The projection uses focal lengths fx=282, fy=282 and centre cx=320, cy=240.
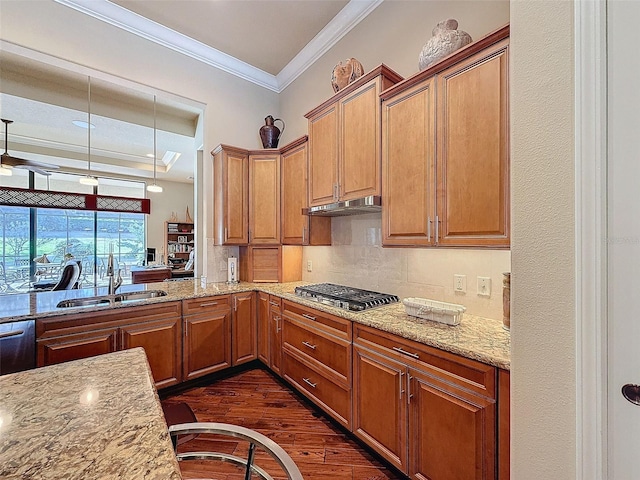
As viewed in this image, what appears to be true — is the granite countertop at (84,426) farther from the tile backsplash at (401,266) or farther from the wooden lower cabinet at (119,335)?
the tile backsplash at (401,266)

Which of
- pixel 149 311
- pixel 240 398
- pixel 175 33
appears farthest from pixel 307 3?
pixel 240 398

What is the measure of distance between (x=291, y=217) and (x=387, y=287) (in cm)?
121

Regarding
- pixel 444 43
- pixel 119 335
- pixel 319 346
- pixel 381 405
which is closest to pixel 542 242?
pixel 381 405

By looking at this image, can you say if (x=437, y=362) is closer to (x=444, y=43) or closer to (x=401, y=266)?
(x=401, y=266)

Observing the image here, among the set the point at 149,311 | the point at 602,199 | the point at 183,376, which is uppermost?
the point at 602,199

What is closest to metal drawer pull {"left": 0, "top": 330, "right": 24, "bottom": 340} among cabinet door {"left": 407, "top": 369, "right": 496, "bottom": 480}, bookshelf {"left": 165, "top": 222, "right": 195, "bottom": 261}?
cabinet door {"left": 407, "top": 369, "right": 496, "bottom": 480}

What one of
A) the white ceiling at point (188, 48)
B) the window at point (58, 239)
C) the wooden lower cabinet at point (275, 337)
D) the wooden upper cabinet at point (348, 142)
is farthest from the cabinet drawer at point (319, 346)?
the window at point (58, 239)

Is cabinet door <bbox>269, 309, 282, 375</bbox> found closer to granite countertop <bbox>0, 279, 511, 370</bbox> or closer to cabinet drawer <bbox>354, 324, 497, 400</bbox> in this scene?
granite countertop <bbox>0, 279, 511, 370</bbox>

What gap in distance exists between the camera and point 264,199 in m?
3.11

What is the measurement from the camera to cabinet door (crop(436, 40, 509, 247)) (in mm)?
1336

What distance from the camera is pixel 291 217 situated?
9.55ft

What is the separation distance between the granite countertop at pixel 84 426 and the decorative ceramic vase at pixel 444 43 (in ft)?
6.89

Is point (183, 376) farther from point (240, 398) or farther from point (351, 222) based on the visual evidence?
point (351, 222)

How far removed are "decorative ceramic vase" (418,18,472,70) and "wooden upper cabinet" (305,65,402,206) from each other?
12.4 inches
